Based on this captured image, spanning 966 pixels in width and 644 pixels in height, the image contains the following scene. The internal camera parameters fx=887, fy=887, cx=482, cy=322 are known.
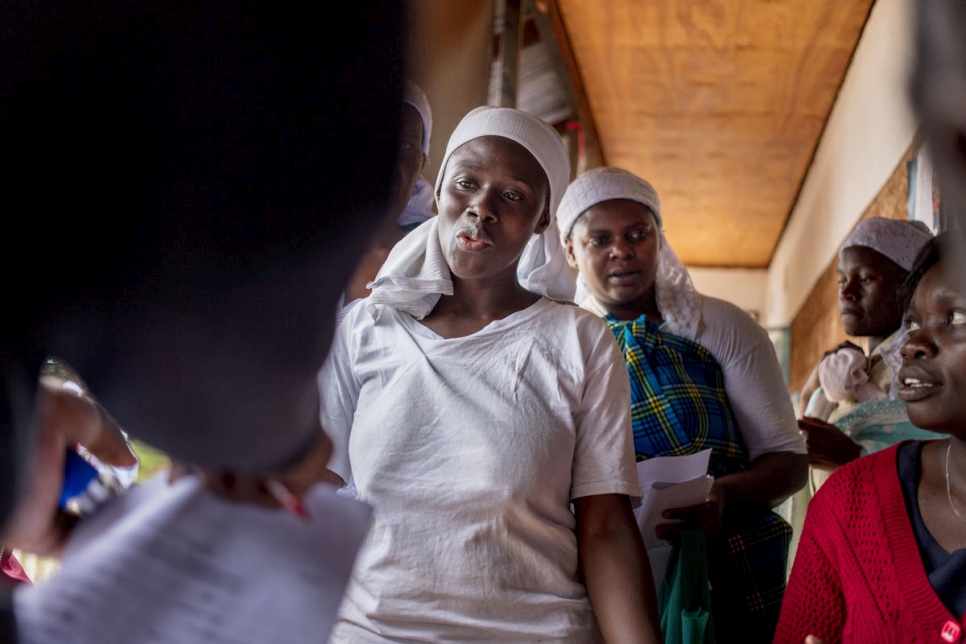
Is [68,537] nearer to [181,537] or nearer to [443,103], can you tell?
[181,537]

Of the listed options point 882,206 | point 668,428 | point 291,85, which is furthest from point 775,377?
point 882,206

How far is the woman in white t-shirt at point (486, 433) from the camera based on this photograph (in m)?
1.27

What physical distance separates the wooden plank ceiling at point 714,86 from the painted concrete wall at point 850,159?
0.49 feet

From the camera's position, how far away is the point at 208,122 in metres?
0.57

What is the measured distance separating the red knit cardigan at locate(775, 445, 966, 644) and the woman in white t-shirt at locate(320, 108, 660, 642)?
1.12ft

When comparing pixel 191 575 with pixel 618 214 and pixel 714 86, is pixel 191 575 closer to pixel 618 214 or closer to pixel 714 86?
pixel 618 214

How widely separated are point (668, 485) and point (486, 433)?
517 mm

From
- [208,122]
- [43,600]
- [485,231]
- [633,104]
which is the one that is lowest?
[633,104]

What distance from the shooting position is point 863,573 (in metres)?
1.42

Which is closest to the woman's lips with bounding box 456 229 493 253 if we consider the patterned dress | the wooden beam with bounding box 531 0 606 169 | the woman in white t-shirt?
the woman in white t-shirt

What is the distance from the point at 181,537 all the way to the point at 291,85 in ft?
1.01

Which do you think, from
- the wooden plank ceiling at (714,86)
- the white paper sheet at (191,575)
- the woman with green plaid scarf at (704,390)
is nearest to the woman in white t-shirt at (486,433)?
the woman with green plaid scarf at (704,390)

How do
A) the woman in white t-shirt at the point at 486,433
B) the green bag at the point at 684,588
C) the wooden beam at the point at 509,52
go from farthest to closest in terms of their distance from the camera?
1. the wooden beam at the point at 509,52
2. the green bag at the point at 684,588
3. the woman in white t-shirt at the point at 486,433

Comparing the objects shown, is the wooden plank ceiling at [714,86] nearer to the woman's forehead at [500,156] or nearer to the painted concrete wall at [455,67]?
the painted concrete wall at [455,67]
